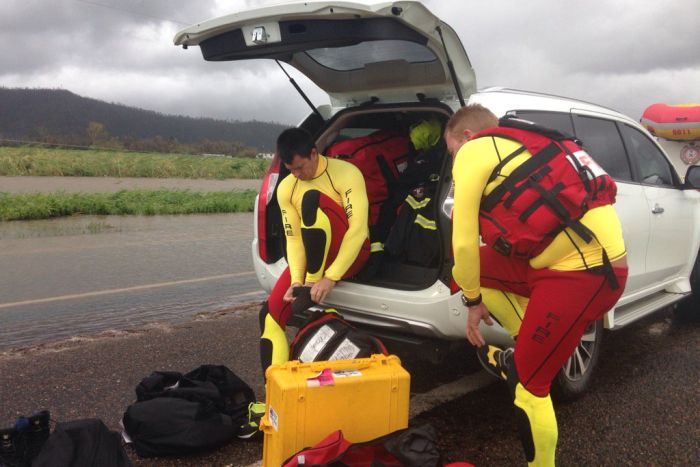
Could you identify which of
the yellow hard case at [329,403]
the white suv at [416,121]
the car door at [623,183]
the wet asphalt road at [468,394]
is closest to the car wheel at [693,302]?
the wet asphalt road at [468,394]

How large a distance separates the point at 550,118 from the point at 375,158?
1195mm

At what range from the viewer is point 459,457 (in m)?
3.00

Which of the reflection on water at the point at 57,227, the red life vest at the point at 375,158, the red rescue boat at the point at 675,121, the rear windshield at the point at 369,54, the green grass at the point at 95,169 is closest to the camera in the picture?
the rear windshield at the point at 369,54

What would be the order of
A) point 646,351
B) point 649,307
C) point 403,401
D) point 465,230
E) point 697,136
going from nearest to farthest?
point 465,230 < point 403,401 < point 649,307 < point 646,351 < point 697,136

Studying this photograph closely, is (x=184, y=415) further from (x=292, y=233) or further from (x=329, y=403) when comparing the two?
(x=292, y=233)

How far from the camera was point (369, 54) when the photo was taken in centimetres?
367

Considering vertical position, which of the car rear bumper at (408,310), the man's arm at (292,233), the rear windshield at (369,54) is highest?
the rear windshield at (369,54)

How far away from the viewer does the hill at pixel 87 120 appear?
15938 cm

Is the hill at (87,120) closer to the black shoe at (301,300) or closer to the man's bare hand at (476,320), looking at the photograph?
the black shoe at (301,300)

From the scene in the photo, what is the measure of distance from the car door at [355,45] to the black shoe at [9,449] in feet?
6.84

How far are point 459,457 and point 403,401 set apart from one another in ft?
1.79

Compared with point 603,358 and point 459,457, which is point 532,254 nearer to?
point 459,457

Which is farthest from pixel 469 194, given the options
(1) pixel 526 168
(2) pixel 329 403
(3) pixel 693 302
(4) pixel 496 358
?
(3) pixel 693 302

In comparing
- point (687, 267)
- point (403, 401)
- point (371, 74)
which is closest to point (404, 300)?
point (403, 401)
